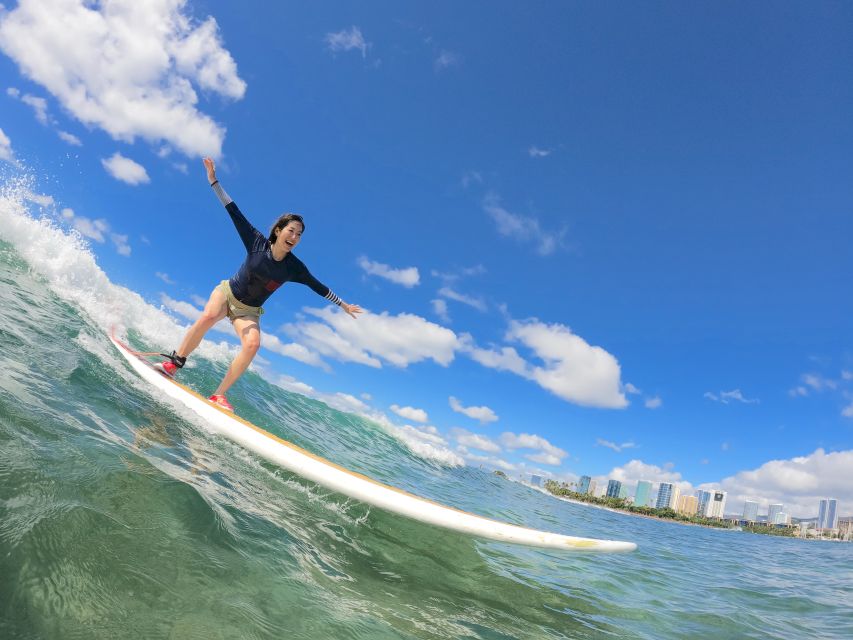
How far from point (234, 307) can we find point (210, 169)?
7.20ft

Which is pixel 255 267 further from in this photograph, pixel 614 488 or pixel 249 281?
pixel 614 488

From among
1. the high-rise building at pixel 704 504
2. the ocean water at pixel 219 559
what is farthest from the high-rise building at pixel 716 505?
the ocean water at pixel 219 559

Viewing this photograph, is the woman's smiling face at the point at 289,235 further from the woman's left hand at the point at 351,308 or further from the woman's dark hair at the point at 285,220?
the woman's left hand at the point at 351,308

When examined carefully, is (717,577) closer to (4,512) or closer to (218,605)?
(218,605)

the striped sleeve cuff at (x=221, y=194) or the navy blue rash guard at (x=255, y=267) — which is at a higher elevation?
the striped sleeve cuff at (x=221, y=194)

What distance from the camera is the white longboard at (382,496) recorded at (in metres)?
5.32

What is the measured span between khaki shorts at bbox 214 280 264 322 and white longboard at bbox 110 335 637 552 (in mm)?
1599

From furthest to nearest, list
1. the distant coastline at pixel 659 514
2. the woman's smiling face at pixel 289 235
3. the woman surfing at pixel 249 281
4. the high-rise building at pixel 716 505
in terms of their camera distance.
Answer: the high-rise building at pixel 716 505
the distant coastline at pixel 659 514
the woman surfing at pixel 249 281
the woman's smiling face at pixel 289 235

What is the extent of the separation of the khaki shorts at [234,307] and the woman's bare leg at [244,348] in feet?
0.22

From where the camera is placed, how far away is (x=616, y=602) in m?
5.49

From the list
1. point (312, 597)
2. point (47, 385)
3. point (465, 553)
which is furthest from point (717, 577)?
point (47, 385)

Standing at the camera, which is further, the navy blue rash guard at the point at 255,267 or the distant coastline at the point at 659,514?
the distant coastline at the point at 659,514

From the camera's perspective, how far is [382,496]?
5449 mm

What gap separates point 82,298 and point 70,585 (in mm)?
12064
